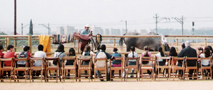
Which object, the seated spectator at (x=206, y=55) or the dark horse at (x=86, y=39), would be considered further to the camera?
the dark horse at (x=86, y=39)

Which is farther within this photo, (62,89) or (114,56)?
(114,56)

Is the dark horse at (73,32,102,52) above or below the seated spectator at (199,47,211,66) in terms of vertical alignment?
above

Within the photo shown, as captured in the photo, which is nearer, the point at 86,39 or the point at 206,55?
the point at 206,55

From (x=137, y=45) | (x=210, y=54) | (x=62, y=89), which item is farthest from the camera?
(x=137, y=45)

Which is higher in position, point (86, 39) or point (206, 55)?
point (86, 39)

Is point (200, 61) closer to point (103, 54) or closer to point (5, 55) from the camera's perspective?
point (103, 54)

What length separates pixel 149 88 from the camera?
10.7 meters

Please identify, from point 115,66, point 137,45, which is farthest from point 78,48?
point 137,45

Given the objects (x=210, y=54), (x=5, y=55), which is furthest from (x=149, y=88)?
(x=5, y=55)

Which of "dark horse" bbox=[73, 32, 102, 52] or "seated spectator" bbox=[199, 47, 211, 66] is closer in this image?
"seated spectator" bbox=[199, 47, 211, 66]

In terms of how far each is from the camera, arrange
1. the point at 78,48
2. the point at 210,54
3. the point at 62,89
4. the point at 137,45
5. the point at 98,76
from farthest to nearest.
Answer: the point at 137,45
the point at 78,48
the point at 210,54
the point at 98,76
the point at 62,89

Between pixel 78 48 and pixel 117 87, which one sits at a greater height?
pixel 78 48

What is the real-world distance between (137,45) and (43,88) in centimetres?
2049

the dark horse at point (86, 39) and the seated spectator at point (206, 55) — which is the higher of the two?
the dark horse at point (86, 39)
